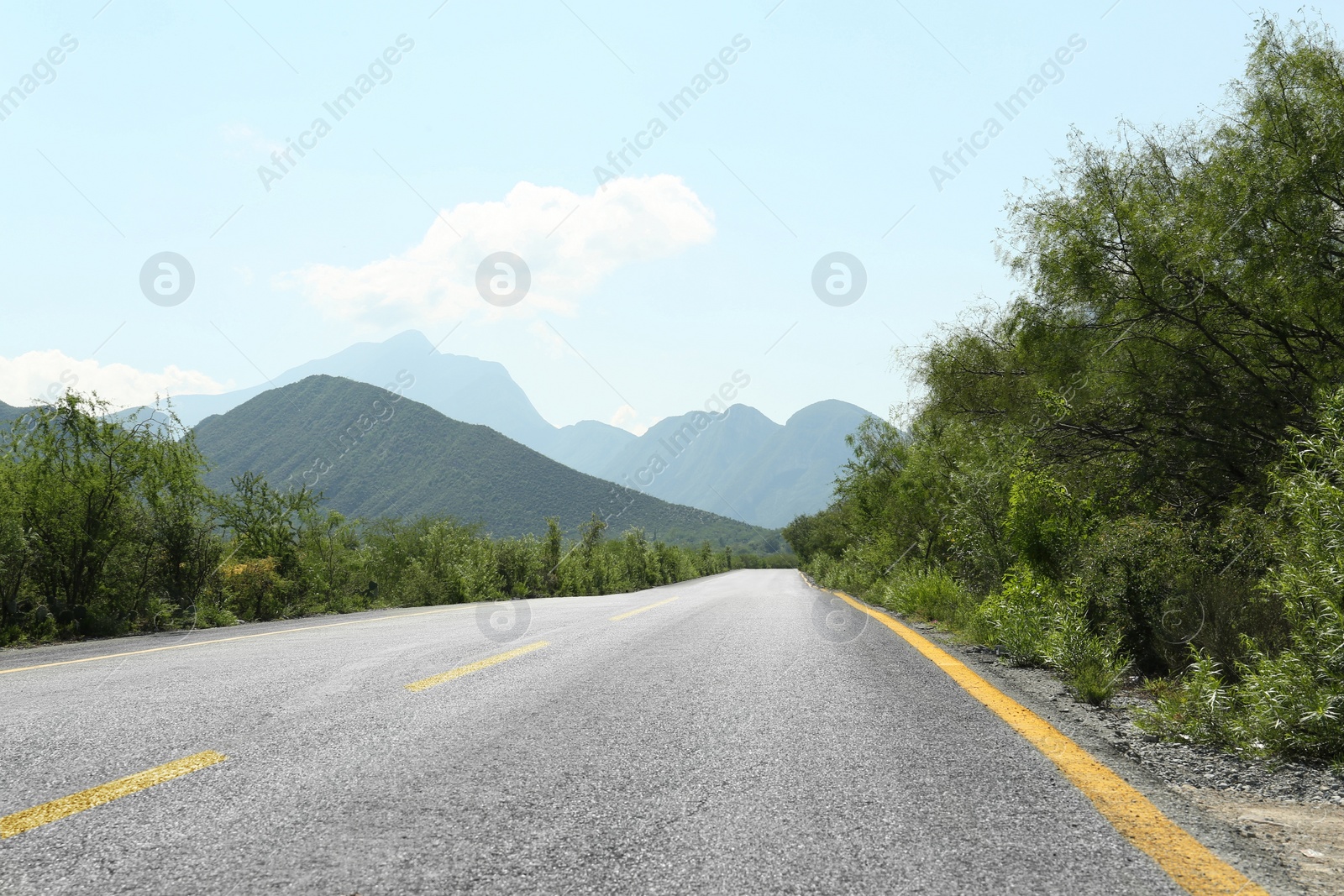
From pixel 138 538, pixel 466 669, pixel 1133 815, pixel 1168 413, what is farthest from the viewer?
pixel 138 538

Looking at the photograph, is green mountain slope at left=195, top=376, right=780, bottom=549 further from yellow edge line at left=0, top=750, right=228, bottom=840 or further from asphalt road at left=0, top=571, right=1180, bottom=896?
yellow edge line at left=0, top=750, right=228, bottom=840

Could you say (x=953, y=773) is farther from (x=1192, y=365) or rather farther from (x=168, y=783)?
(x=1192, y=365)

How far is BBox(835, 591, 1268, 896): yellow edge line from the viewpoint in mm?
1917

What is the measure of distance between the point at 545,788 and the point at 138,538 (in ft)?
38.6

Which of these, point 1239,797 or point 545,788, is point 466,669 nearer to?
point 545,788

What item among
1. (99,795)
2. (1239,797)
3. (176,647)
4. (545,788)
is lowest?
(1239,797)

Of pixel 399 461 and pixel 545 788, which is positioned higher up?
pixel 399 461

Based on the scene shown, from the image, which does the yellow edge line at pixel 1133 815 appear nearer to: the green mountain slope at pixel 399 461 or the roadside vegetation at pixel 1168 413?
the roadside vegetation at pixel 1168 413

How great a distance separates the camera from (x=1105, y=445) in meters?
9.47

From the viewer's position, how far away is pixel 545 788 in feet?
8.78

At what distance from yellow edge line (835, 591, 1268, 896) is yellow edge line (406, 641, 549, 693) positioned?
321 cm

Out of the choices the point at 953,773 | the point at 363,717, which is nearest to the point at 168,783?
the point at 363,717

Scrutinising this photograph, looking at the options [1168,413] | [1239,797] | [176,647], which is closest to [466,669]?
[176,647]

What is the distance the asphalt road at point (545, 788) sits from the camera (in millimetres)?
1963
